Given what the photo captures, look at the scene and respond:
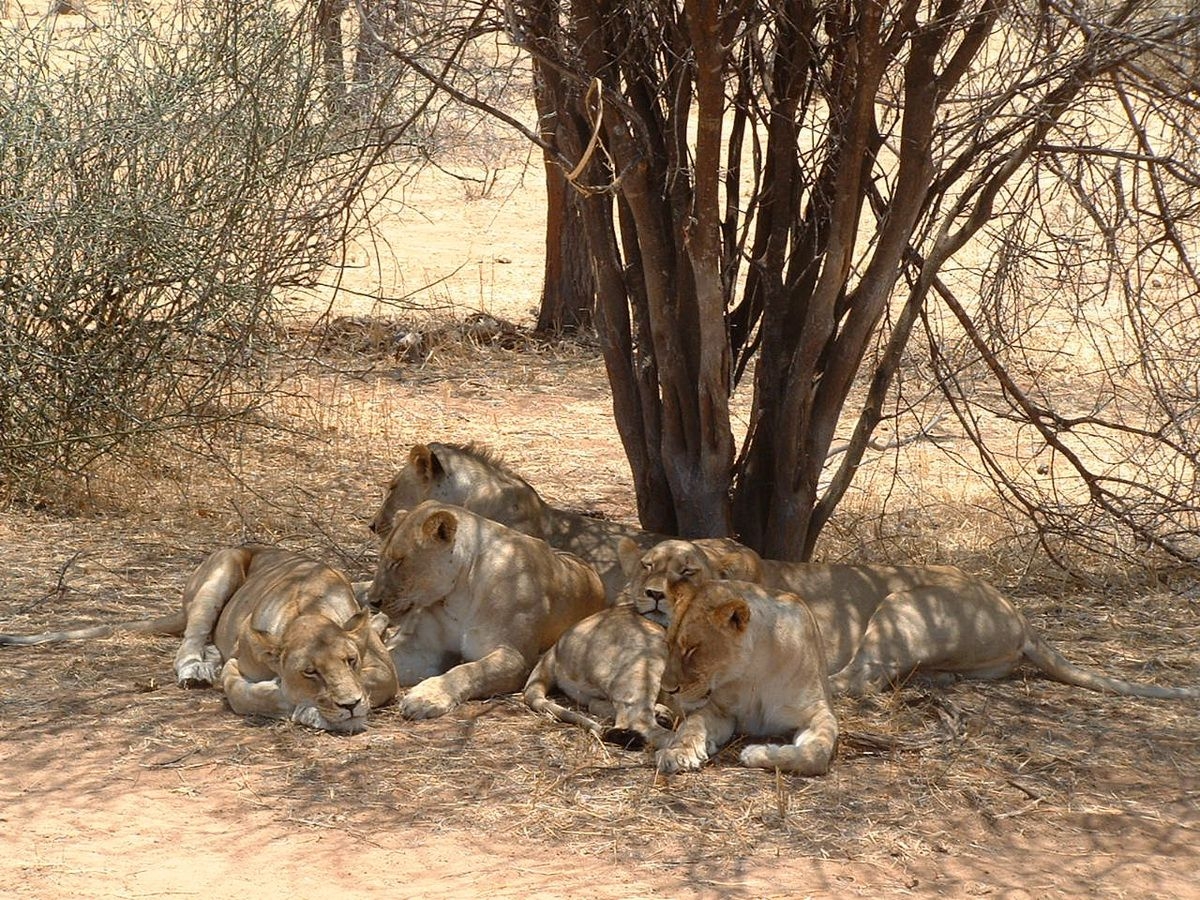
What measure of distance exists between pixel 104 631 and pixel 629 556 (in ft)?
6.73

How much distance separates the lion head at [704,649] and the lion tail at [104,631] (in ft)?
7.22

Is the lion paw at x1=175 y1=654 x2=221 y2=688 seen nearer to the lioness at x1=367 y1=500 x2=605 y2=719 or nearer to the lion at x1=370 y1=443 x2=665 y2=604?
the lioness at x1=367 y1=500 x2=605 y2=719

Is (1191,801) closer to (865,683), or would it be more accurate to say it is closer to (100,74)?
(865,683)

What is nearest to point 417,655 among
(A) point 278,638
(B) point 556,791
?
(A) point 278,638

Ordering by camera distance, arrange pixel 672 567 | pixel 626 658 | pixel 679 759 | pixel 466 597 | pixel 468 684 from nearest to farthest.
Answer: pixel 679 759
pixel 626 658
pixel 468 684
pixel 672 567
pixel 466 597

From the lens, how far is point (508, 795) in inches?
184

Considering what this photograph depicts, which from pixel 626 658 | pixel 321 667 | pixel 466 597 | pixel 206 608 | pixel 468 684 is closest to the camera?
pixel 321 667

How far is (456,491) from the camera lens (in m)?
6.66

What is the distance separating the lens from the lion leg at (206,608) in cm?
569

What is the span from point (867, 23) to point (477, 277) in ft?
33.5

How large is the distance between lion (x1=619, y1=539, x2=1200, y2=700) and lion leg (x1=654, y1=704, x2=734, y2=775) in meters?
0.66

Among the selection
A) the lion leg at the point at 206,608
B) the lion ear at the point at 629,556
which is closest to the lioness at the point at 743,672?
the lion ear at the point at 629,556

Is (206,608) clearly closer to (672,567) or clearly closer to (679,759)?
(672,567)

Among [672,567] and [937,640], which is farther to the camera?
[937,640]
